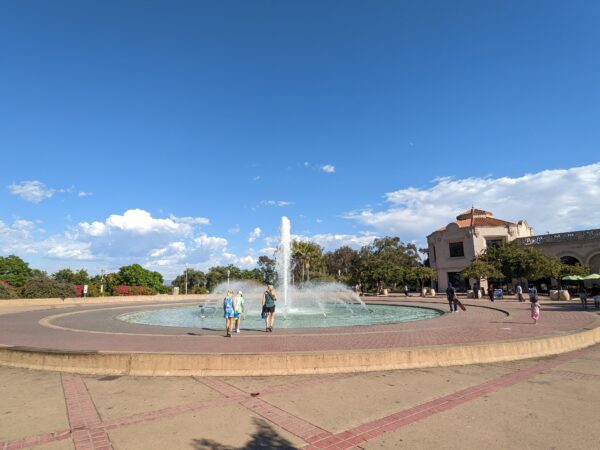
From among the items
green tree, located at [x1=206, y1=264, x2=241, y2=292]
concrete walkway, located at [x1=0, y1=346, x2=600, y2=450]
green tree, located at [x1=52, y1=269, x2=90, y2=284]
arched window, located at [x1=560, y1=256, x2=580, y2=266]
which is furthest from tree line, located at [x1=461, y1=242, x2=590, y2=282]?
green tree, located at [x1=52, y1=269, x2=90, y2=284]

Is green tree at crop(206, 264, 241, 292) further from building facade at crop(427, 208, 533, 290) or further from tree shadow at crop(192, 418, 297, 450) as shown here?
tree shadow at crop(192, 418, 297, 450)

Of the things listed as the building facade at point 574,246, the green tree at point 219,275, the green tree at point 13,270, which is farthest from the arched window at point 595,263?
the green tree at point 13,270

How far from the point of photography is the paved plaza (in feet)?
14.8

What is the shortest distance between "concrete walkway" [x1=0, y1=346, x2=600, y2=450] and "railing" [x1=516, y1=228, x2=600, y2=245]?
4177 cm

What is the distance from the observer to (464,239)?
49.1 meters

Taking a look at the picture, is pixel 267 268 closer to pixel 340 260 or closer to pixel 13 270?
pixel 340 260

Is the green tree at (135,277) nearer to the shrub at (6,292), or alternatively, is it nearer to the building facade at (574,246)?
the shrub at (6,292)

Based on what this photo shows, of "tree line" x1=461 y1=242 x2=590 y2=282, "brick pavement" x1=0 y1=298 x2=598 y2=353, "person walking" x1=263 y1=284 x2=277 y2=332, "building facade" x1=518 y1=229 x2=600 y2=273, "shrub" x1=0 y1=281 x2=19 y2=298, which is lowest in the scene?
"brick pavement" x1=0 y1=298 x2=598 y2=353

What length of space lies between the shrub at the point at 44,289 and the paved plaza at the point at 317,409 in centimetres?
3273

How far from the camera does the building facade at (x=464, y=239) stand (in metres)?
47.8

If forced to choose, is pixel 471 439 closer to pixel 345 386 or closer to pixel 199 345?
pixel 345 386

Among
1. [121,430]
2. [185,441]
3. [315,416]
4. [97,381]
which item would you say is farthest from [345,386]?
[97,381]

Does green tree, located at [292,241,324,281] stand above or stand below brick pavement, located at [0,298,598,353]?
above

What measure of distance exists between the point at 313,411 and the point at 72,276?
93.2 metres
